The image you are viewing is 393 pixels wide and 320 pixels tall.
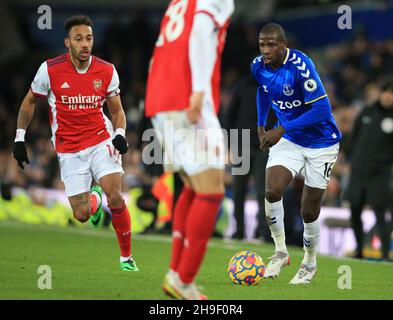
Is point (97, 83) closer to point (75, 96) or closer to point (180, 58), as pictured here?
point (75, 96)

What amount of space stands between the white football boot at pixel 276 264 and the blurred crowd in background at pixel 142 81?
4992mm

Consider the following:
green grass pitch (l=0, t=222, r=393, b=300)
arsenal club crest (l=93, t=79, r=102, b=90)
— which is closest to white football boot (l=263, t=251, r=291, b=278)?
green grass pitch (l=0, t=222, r=393, b=300)

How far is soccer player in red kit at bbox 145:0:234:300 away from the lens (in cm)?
681

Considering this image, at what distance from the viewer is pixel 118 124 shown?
31.2 ft

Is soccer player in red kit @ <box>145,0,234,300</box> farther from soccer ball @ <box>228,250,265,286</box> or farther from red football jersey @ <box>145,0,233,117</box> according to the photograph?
soccer ball @ <box>228,250,265,286</box>

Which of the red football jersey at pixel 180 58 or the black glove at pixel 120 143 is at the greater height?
the red football jersey at pixel 180 58

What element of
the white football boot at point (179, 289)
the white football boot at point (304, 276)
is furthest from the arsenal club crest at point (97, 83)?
the white football boot at point (179, 289)

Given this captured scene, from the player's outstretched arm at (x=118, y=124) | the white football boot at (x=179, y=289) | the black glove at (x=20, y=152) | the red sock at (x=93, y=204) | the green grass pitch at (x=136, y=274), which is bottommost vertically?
the green grass pitch at (x=136, y=274)

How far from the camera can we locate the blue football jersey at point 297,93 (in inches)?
357

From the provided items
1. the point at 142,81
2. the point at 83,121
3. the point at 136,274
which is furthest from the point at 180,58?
the point at 142,81

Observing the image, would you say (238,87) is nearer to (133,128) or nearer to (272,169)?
(272,169)

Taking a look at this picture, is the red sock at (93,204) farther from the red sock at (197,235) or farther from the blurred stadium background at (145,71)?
the blurred stadium background at (145,71)

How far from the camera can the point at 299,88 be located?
9164 millimetres

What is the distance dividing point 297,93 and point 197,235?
2.79m
